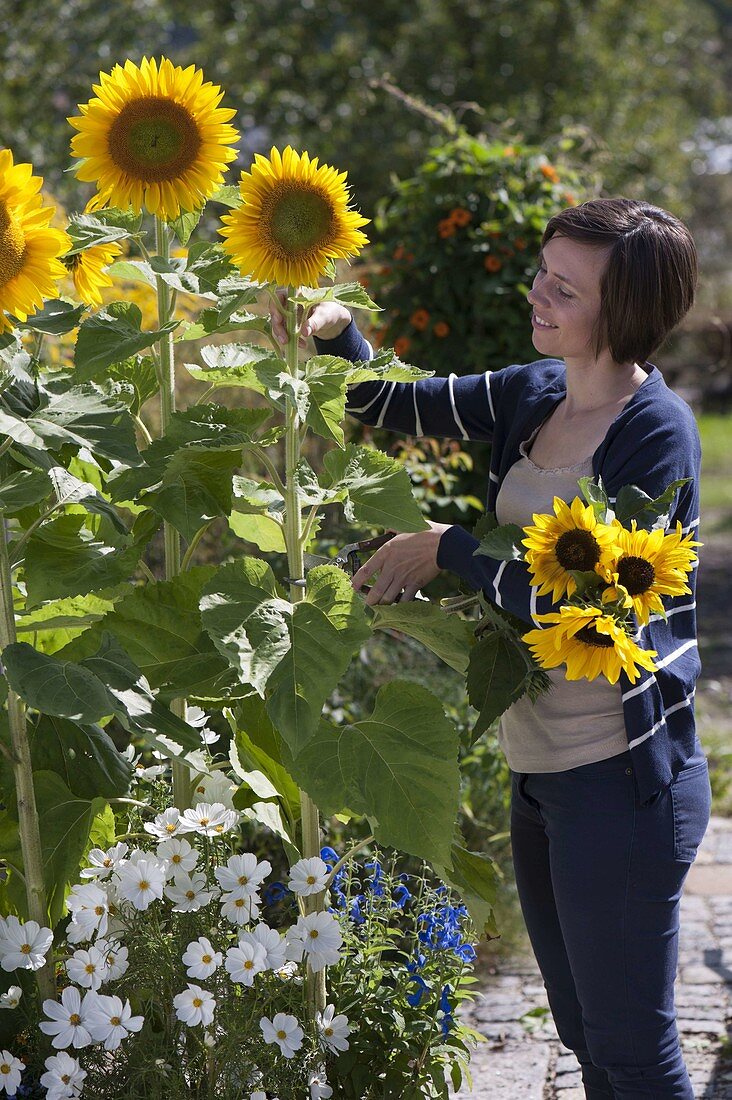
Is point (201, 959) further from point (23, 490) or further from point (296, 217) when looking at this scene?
point (296, 217)

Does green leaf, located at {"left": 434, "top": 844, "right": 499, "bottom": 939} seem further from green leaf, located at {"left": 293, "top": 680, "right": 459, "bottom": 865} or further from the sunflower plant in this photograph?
green leaf, located at {"left": 293, "top": 680, "right": 459, "bottom": 865}

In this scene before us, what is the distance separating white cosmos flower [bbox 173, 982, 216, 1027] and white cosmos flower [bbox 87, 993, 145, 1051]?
6cm

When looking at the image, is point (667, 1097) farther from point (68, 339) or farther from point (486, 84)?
point (486, 84)

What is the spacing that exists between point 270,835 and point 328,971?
1.18 meters

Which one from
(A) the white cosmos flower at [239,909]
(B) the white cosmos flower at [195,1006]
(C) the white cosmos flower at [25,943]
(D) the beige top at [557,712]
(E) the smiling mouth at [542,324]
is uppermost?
(E) the smiling mouth at [542,324]

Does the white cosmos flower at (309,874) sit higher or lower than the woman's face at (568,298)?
lower

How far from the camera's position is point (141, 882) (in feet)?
6.00

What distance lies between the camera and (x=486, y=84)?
9945 mm

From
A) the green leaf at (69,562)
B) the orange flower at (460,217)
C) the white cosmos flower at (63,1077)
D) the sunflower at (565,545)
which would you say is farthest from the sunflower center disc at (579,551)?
the orange flower at (460,217)

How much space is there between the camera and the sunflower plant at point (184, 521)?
1695 millimetres

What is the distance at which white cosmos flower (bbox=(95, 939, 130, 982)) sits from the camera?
1.82 meters

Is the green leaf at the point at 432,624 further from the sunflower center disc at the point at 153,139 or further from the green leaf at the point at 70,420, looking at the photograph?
the sunflower center disc at the point at 153,139

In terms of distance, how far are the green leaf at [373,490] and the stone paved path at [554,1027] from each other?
1551mm

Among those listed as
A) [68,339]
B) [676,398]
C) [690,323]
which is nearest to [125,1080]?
[676,398]
